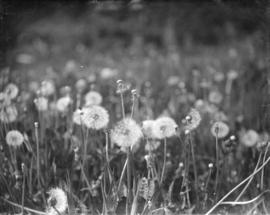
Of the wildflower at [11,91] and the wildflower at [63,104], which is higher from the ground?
the wildflower at [11,91]

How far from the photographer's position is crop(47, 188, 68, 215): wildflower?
1042 millimetres

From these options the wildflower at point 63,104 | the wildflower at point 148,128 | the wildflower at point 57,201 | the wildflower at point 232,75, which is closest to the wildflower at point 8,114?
the wildflower at point 63,104

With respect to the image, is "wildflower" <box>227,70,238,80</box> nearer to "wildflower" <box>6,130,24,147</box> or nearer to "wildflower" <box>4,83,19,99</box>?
"wildflower" <box>4,83,19,99</box>

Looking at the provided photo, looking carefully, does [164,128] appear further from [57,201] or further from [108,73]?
[108,73]

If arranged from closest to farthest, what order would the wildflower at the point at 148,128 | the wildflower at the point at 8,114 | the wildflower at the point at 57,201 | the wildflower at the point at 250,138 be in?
the wildflower at the point at 57,201
the wildflower at the point at 148,128
the wildflower at the point at 8,114
the wildflower at the point at 250,138

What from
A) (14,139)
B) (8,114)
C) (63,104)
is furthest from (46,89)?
(14,139)

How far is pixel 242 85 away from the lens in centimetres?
194

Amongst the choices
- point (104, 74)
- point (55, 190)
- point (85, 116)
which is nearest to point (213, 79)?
point (104, 74)

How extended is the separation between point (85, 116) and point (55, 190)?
206mm

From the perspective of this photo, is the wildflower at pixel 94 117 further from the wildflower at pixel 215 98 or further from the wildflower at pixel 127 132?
the wildflower at pixel 215 98

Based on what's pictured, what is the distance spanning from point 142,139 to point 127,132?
23cm

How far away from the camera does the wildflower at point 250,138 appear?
1.39 meters

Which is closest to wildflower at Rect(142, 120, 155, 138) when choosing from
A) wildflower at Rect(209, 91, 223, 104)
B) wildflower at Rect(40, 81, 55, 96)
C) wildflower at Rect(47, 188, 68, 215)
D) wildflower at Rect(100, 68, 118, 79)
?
wildflower at Rect(47, 188, 68, 215)

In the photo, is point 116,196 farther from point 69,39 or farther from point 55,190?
point 69,39
